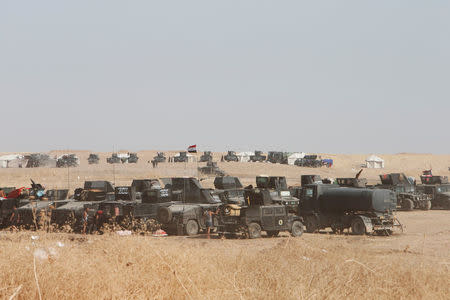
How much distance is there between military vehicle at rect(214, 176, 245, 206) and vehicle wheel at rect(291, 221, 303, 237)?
140 inches

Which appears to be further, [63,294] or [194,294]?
[194,294]

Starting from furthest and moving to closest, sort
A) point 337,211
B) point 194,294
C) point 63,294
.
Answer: point 337,211
point 194,294
point 63,294

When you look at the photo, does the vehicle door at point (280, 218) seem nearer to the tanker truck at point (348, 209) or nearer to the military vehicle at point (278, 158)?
the tanker truck at point (348, 209)

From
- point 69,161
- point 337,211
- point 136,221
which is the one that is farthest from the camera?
point 69,161

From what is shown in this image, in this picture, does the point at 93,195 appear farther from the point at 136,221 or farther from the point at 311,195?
the point at 311,195

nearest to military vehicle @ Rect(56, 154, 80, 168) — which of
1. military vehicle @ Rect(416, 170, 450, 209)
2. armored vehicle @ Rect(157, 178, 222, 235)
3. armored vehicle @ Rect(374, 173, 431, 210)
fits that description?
armored vehicle @ Rect(374, 173, 431, 210)

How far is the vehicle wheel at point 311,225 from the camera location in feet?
87.9

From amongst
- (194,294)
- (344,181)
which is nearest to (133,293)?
(194,294)

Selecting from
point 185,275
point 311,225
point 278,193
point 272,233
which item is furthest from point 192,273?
point 278,193

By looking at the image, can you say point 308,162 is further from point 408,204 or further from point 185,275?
point 185,275

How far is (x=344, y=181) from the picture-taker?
1135 inches

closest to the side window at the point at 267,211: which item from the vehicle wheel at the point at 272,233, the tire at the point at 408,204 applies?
the vehicle wheel at the point at 272,233

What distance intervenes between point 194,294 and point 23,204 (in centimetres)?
2328

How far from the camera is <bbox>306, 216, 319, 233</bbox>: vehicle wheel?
87.9 feet
